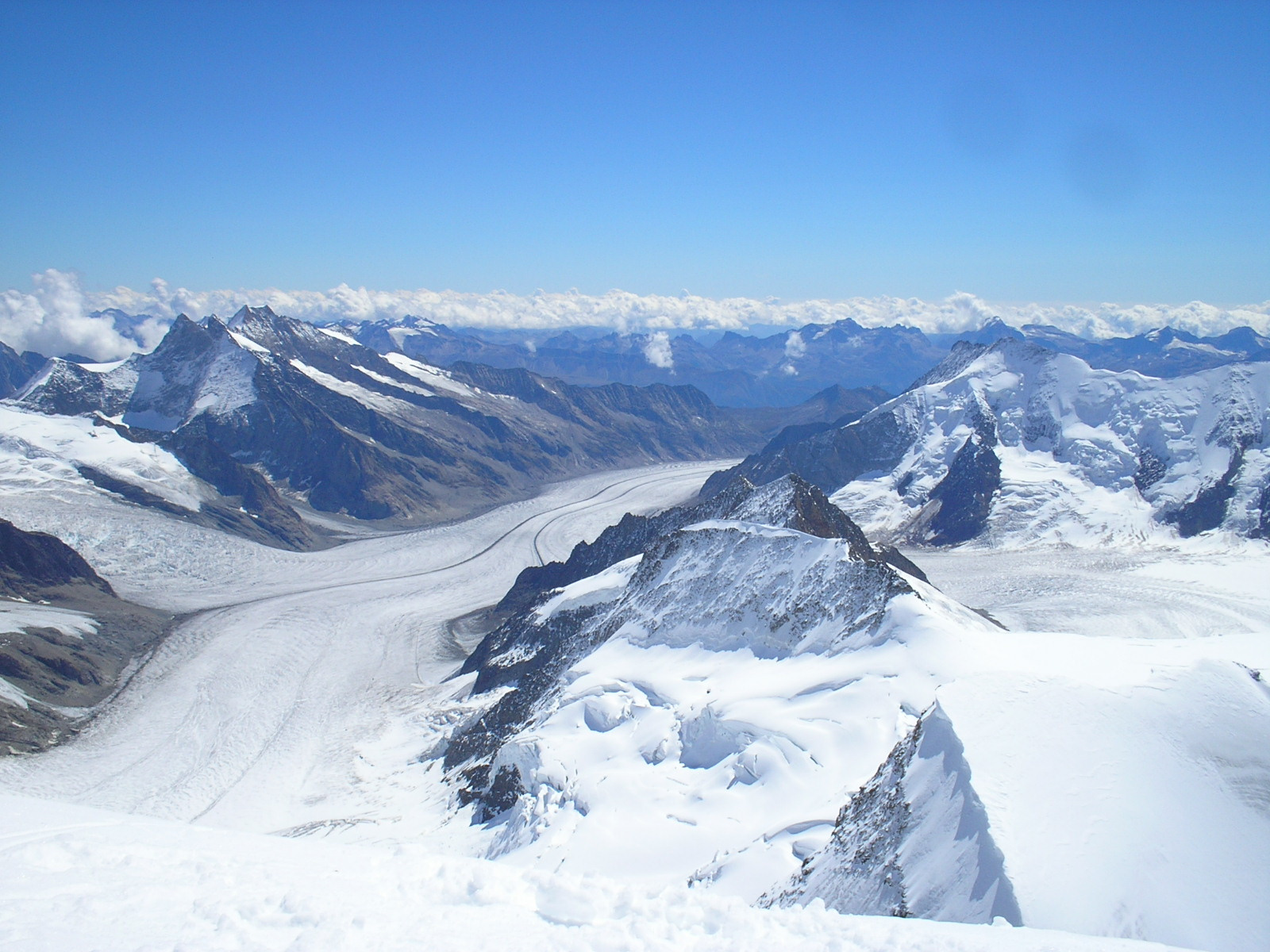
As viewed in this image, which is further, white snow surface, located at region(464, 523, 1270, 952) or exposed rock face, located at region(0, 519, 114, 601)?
exposed rock face, located at region(0, 519, 114, 601)

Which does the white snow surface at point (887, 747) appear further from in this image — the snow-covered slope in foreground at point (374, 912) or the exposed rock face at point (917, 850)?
the snow-covered slope in foreground at point (374, 912)

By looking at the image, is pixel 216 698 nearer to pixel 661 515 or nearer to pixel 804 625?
pixel 661 515

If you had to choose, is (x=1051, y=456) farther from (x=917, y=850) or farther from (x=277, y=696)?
(x=917, y=850)

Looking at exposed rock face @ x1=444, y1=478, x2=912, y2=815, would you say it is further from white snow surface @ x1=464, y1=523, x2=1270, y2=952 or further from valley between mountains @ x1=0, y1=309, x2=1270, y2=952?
valley between mountains @ x1=0, y1=309, x2=1270, y2=952

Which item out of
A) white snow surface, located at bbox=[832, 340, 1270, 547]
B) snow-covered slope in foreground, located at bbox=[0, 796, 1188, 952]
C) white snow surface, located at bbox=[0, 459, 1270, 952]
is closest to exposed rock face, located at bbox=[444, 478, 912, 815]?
white snow surface, located at bbox=[0, 459, 1270, 952]

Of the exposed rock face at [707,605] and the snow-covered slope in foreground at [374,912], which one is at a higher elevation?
the snow-covered slope in foreground at [374,912]

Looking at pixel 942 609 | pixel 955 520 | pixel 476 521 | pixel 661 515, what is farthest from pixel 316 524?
pixel 942 609

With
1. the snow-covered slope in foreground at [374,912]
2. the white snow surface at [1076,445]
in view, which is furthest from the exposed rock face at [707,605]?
the white snow surface at [1076,445]
